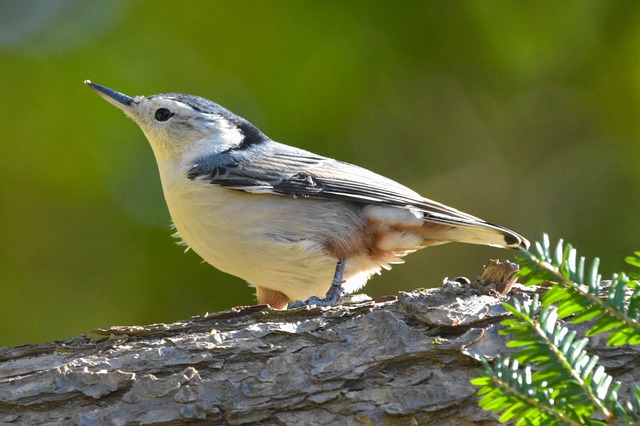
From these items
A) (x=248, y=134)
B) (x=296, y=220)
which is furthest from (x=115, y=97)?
(x=296, y=220)

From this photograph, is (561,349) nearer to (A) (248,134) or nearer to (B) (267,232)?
(B) (267,232)

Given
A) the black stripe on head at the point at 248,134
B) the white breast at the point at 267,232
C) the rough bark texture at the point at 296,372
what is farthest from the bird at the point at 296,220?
the rough bark texture at the point at 296,372

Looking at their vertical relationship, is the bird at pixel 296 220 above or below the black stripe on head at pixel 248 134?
below

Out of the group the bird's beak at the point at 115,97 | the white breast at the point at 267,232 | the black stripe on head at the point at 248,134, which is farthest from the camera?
the black stripe on head at the point at 248,134

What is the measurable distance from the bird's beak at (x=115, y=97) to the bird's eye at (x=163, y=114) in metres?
0.14

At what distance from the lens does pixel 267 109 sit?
444 cm

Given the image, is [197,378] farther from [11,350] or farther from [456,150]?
[456,150]

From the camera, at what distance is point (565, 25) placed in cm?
437

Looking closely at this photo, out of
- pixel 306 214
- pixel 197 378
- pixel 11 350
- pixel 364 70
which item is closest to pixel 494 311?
pixel 197 378

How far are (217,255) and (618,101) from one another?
95.6 inches

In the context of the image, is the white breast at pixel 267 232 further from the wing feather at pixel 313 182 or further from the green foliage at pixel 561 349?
the green foliage at pixel 561 349

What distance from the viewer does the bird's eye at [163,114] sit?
4223mm

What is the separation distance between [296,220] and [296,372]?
54.7 inches

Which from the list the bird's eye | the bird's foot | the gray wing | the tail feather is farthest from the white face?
the tail feather
